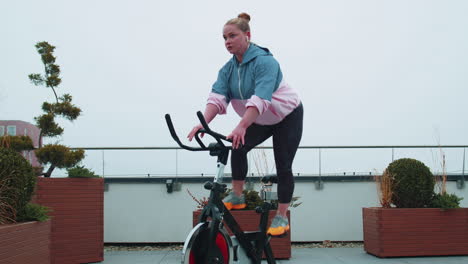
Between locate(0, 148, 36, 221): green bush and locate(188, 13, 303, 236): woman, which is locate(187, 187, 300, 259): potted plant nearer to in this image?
locate(0, 148, 36, 221): green bush

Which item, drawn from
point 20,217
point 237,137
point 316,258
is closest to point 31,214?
point 20,217

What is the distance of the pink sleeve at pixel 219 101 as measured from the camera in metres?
2.11

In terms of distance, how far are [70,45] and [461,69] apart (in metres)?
5.48

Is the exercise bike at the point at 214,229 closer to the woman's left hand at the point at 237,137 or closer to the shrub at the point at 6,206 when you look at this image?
the woman's left hand at the point at 237,137

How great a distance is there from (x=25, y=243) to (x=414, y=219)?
370 cm

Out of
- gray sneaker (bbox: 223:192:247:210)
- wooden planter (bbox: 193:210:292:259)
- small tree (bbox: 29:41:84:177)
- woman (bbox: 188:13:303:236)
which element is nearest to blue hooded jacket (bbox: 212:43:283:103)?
woman (bbox: 188:13:303:236)

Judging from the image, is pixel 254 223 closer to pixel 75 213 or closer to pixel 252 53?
pixel 75 213

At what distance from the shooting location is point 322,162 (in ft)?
19.2

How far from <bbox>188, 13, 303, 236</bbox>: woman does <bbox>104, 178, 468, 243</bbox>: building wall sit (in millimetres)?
3468

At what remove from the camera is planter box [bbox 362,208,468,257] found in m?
4.24

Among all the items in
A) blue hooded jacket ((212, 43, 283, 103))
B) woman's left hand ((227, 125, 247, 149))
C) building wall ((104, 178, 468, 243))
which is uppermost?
blue hooded jacket ((212, 43, 283, 103))

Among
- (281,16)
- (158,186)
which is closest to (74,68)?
(158,186)

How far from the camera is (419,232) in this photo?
4.28 meters

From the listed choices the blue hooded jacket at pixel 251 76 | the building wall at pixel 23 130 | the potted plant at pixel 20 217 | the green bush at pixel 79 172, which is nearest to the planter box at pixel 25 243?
the potted plant at pixel 20 217
